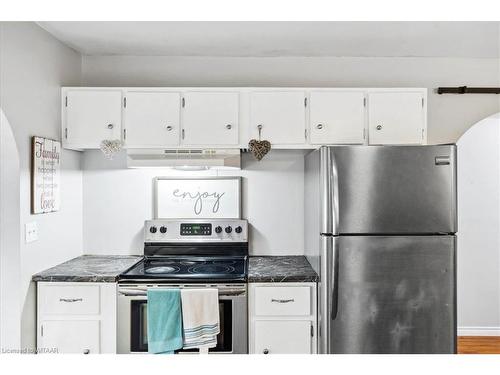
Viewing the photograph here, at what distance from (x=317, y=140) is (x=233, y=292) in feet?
3.80

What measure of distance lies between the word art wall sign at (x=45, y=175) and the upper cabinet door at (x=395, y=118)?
2.11 meters

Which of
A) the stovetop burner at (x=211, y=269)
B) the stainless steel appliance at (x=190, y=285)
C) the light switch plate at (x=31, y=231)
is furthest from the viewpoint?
the stovetop burner at (x=211, y=269)

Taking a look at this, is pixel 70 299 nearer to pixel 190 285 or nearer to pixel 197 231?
pixel 190 285

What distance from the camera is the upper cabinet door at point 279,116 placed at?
111 inches

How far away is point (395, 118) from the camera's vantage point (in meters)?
2.83

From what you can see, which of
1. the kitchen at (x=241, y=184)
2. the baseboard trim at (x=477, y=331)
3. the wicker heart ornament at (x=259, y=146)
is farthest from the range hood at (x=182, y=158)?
the baseboard trim at (x=477, y=331)

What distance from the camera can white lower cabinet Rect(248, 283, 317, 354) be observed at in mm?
2500

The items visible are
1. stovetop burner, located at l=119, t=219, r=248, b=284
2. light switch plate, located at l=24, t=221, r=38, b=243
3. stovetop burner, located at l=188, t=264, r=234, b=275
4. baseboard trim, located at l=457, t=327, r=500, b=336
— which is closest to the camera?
light switch plate, located at l=24, t=221, r=38, b=243

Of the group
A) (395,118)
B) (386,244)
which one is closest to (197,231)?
(386,244)

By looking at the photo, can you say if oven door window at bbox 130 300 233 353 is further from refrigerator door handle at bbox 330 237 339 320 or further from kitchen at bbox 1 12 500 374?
refrigerator door handle at bbox 330 237 339 320

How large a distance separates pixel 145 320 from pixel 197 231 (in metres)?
0.83

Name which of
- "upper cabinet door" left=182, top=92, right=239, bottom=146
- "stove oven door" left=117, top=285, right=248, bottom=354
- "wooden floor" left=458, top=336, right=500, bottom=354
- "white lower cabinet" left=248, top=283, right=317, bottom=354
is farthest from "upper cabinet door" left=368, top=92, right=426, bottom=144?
"wooden floor" left=458, top=336, right=500, bottom=354

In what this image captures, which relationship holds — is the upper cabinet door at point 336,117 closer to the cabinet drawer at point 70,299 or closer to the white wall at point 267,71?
the white wall at point 267,71

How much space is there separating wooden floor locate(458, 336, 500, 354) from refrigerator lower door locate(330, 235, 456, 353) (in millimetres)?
1086
